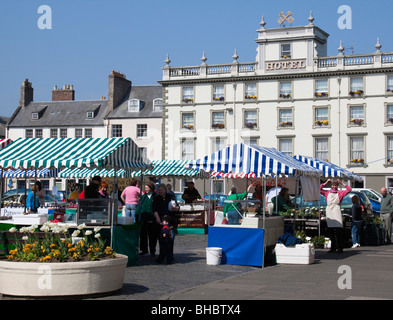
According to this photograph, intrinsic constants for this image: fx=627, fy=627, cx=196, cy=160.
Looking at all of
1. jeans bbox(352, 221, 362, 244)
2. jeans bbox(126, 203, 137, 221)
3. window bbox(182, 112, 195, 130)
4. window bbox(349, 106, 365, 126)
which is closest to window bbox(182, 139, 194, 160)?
window bbox(182, 112, 195, 130)

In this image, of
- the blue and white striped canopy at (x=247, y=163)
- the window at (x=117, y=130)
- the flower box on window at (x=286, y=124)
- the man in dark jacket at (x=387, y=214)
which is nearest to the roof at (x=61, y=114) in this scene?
the window at (x=117, y=130)

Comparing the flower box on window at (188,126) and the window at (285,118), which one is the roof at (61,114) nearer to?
the flower box on window at (188,126)

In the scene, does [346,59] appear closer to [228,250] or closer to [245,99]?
[245,99]

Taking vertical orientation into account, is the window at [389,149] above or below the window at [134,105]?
below

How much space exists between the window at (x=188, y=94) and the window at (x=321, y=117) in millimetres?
A: 10766

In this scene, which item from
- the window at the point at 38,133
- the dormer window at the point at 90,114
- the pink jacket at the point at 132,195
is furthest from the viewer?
the window at the point at 38,133

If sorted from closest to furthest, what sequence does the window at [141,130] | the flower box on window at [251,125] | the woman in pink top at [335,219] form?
the woman in pink top at [335,219], the flower box on window at [251,125], the window at [141,130]

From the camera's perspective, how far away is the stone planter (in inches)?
358

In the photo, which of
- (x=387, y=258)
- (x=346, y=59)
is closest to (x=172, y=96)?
(x=346, y=59)

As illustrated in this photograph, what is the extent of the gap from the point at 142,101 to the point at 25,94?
14511 mm

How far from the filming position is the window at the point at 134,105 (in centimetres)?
6022

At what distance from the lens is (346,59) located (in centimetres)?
4909

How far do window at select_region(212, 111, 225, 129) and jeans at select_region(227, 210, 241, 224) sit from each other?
37250 mm

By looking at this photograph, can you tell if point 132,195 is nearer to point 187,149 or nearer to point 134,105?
point 187,149
